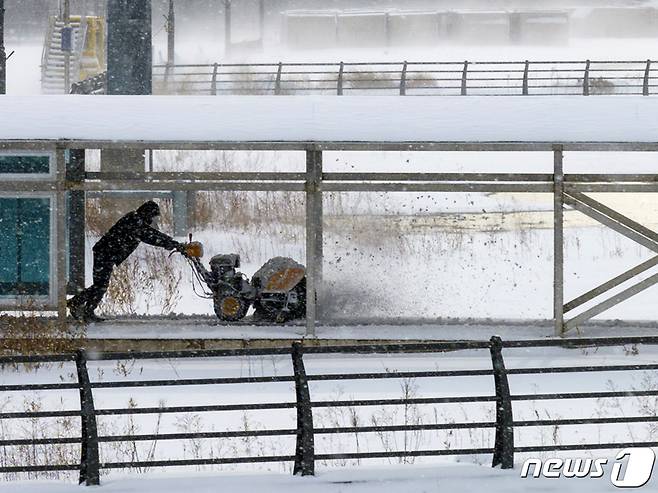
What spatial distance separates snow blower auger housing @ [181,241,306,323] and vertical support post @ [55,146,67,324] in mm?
1391

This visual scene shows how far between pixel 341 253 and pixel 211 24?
47.8m

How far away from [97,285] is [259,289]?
177cm

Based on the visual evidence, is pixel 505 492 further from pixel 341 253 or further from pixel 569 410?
pixel 341 253

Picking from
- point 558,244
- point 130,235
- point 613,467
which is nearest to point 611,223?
point 558,244

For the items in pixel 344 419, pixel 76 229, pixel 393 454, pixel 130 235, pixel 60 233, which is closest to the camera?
pixel 393 454

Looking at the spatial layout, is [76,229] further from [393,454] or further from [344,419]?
[393,454]

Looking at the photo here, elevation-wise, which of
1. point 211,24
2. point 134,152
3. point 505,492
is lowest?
point 505,492

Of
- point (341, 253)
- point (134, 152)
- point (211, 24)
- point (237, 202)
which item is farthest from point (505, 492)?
point (211, 24)

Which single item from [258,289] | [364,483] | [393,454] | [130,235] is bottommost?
[364,483]

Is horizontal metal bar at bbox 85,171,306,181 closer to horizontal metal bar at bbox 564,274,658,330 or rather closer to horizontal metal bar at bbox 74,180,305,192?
horizontal metal bar at bbox 74,180,305,192

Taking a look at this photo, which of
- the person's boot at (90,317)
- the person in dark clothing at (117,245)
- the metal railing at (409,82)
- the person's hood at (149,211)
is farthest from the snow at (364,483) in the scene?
the metal railing at (409,82)

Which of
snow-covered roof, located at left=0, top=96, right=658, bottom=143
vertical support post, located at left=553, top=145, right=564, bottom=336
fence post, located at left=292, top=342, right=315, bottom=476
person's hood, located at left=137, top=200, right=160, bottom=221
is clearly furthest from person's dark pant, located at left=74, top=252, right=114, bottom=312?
fence post, located at left=292, top=342, right=315, bottom=476

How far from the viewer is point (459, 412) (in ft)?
42.1

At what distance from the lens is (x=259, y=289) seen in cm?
1598
